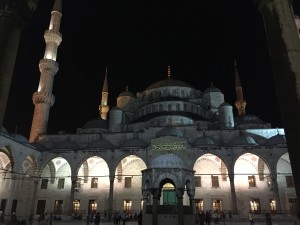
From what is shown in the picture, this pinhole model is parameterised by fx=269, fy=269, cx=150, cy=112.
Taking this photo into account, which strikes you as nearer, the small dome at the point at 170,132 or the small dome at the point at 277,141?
the small dome at the point at 277,141

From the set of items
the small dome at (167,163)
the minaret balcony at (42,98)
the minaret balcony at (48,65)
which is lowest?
the small dome at (167,163)

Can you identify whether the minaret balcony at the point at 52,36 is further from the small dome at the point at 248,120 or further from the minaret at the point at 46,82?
the small dome at the point at 248,120

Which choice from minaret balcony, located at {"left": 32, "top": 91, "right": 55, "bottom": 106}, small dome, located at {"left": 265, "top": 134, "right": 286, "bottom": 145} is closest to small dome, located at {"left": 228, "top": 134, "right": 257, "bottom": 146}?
small dome, located at {"left": 265, "top": 134, "right": 286, "bottom": 145}

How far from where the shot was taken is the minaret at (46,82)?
26.1 m

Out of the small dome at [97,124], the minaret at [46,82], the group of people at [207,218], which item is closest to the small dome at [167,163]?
the group of people at [207,218]

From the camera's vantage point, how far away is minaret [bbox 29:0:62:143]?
85.7 feet

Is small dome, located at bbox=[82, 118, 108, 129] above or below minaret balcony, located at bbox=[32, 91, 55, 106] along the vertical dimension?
below

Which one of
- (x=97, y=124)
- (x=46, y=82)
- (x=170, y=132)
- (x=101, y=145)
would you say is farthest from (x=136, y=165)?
(x=46, y=82)

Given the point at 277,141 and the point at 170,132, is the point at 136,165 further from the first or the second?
the point at 277,141

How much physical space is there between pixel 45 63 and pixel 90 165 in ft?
37.4

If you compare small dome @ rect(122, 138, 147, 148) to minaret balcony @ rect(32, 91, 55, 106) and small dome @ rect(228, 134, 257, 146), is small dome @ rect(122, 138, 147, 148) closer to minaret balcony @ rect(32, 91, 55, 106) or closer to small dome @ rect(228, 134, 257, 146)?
small dome @ rect(228, 134, 257, 146)

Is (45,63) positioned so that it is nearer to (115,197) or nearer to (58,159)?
(58,159)

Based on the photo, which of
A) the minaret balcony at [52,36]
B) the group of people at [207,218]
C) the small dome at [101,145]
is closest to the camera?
the group of people at [207,218]

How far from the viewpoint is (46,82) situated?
27109 millimetres
